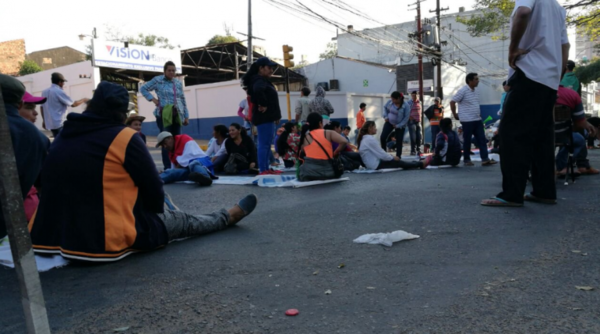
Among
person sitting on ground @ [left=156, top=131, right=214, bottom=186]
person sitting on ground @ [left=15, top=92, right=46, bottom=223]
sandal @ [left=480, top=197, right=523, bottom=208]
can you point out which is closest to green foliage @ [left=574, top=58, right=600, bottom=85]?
person sitting on ground @ [left=156, top=131, right=214, bottom=186]

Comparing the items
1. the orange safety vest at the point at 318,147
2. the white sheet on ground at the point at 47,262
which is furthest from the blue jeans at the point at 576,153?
the white sheet on ground at the point at 47,262

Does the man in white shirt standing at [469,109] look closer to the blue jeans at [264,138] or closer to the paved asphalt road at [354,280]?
the blue jeans at [264,138]

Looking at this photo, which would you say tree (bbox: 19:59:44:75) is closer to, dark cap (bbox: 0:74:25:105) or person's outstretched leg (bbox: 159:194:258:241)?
dark cap (bbox: 0:74:25:105)

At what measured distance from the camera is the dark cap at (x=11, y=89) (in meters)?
3.46

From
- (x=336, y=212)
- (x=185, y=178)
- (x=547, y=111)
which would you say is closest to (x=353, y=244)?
(x=336, y=212)

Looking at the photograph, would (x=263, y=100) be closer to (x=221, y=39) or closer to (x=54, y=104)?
(x=54, y=104)

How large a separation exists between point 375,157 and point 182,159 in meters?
3.59

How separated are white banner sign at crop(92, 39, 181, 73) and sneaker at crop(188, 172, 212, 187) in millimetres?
18632

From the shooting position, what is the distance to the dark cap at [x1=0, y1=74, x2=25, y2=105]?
11.3ft

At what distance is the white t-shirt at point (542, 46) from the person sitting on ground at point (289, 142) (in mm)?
6264

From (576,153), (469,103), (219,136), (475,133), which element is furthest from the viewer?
(219,136)

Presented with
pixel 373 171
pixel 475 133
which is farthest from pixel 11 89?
pixel 475 133

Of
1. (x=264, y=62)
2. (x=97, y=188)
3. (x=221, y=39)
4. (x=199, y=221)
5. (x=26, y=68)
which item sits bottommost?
(x=199, y=221)

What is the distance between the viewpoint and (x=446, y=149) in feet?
31.9
